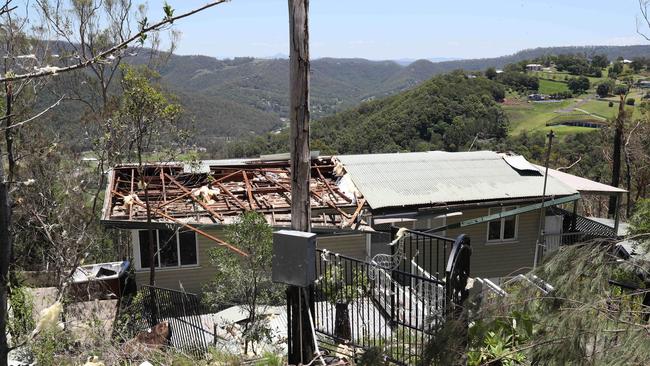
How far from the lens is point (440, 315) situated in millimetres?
4484

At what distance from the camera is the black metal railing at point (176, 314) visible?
339 inches

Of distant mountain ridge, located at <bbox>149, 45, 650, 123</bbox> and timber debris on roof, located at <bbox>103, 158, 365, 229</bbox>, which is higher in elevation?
distant mountain ridge, located at <bbox>149, 45, 650, 123</bbox>

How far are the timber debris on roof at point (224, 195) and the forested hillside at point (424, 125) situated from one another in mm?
20896

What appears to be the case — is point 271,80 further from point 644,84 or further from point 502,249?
point 502,249

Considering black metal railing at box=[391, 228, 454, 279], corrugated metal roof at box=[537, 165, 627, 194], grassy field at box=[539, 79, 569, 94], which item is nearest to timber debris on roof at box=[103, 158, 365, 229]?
black metal railing at box=[391, 228, 454, 279]

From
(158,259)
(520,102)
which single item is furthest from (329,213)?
(520,102)

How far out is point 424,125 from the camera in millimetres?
41312

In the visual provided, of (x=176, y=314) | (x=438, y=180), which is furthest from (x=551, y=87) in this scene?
(x=176, y=314)

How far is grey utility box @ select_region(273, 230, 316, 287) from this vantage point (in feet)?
14.8

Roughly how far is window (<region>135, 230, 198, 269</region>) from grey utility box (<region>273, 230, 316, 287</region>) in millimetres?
8131

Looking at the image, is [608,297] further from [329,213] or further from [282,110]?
[282,110]

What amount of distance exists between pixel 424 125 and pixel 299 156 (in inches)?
1488

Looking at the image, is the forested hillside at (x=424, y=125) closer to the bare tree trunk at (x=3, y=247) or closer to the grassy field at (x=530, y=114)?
the grassy field at (x=530, y=114)

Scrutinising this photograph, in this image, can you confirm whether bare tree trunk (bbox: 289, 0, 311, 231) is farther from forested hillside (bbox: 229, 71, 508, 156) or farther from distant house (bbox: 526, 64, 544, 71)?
distant house (bbox: 526, 64, 544, 71)
